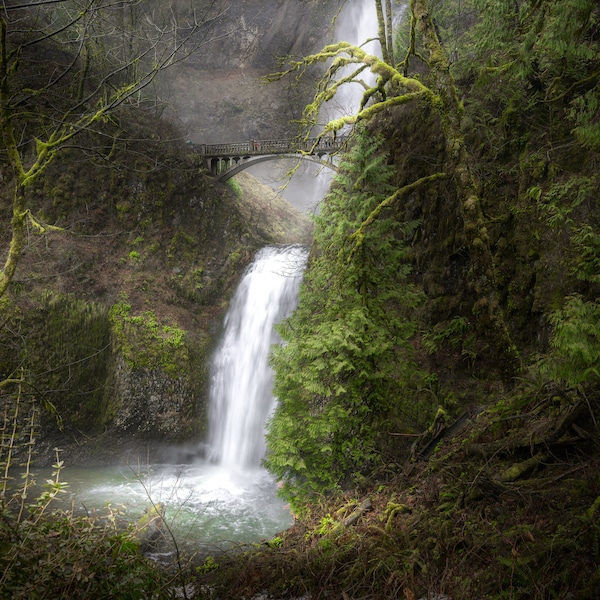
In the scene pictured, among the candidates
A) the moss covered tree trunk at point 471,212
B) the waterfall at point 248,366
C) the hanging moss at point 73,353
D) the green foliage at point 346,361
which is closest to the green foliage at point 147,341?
the hanging moss at point 73,353

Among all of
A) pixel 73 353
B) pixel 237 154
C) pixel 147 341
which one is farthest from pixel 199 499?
pixel 237 154

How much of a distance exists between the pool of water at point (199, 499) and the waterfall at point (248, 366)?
2.83 ft

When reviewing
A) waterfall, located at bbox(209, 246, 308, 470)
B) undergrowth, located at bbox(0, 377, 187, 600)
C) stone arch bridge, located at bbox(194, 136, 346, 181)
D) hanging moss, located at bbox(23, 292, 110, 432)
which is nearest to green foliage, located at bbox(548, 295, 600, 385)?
undergrowth, located at bbox(0, 377, 187, 600)

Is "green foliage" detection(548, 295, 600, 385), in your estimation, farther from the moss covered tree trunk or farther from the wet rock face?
the wet rock face

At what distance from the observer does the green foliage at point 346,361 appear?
6605mm

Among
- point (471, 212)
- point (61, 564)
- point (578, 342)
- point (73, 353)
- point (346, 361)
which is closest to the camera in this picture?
point (61, 564)

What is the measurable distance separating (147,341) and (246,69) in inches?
1153

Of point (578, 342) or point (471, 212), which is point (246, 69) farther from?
point (578, 342)

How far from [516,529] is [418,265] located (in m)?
6.47

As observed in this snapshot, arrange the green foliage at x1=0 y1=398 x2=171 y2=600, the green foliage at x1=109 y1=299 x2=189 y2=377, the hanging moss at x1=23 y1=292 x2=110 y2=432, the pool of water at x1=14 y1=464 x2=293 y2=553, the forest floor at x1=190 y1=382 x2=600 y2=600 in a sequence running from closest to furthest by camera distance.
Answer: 1. the green foliage at x1=0 y1=398 x2=171 y2=600
2. the forest floor at x1=190 y1=382 x2=600 y2=600
3. the pool of water at x1=14 y1=464 x2=293 y2=553
4. the hanging moss at x1=23 y1=292 x2=110 y2=432
5. the green foliage at x1=109 y1=299 x2=189 y2=377

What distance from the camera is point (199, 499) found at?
11625mm

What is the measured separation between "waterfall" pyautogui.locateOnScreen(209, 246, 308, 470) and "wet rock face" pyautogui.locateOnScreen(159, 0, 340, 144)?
20749 millimetres

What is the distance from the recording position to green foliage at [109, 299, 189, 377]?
14602 millimetres

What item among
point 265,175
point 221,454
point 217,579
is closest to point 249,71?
point 265,175
